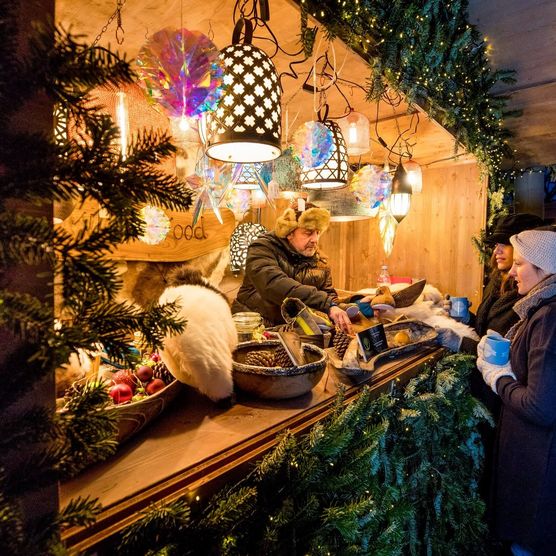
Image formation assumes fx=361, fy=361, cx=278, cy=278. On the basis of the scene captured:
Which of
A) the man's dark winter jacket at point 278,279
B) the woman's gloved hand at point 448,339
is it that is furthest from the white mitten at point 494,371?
the man's dark winter jacket at point 278,279

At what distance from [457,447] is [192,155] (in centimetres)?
281

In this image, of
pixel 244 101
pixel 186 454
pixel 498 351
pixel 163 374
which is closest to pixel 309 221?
pixel 498 351

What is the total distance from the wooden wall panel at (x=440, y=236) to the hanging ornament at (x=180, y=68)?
3717 mm

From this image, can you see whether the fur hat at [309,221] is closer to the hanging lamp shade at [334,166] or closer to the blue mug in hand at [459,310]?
the hanging lamp shade at [334,166]

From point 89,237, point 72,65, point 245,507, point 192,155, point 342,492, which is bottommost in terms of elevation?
point 342,492

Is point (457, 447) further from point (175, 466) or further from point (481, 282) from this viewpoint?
point (481, 282)

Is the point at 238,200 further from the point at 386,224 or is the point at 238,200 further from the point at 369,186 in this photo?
the point at 386,224

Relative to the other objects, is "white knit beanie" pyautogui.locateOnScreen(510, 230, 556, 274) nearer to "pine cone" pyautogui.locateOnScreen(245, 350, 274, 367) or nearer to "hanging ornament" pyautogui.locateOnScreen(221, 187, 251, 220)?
"pine cone" pyautogui.locateOnScreen(245, 350, 274, 367)

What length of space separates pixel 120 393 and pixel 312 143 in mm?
1300

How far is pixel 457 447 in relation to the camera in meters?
1.85

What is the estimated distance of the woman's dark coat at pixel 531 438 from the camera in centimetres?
154

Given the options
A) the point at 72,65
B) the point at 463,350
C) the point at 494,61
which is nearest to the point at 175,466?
the point at 72,65

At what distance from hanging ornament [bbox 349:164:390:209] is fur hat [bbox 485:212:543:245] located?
2.76 feet

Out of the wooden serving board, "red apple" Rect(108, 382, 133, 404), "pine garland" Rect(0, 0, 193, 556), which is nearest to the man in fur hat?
the wooden serving board
